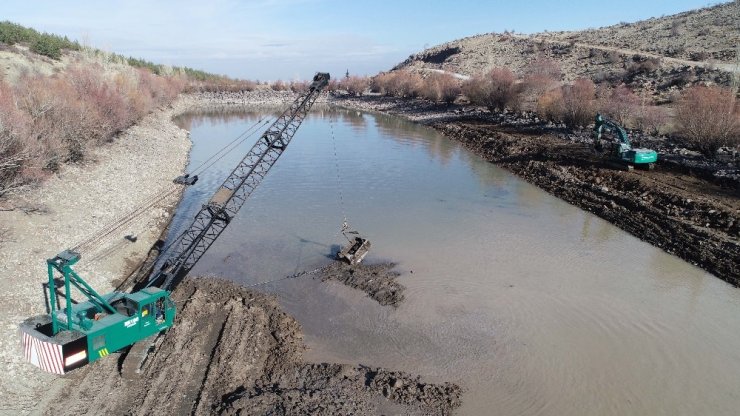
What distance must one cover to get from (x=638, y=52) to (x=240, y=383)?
6943 centimetres

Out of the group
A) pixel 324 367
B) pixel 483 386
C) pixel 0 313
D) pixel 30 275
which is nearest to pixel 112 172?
pixel 30 275

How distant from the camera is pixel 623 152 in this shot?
2892 centimetres

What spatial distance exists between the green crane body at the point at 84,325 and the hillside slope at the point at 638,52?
150 feet

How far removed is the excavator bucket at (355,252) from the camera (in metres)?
18.2

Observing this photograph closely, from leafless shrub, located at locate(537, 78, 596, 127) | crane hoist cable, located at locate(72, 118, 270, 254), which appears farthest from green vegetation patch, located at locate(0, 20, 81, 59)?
leafless shrub, located at locate(537, 78, 596, 127)

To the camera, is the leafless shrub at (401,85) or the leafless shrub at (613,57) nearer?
the leafless shrub at (613,57)

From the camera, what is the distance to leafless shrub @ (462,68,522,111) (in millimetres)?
50703

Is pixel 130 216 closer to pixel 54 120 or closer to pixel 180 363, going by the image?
pixel 54 120

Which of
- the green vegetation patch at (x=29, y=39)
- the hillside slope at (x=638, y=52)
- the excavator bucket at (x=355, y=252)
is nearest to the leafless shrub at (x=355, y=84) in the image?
the hillside slope at (x=638, y=52)

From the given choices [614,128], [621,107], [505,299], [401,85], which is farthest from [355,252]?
[401,85]

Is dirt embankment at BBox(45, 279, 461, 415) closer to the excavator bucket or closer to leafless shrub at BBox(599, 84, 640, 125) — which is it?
the excavator bucket

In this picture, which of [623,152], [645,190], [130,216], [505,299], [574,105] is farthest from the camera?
[574,105]

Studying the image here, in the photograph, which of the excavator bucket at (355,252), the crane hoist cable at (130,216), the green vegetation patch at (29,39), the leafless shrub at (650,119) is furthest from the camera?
the green vegetation patch at (29,39)

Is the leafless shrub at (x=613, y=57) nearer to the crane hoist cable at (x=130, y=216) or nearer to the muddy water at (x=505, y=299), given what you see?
the muddy water at (x=505, y=299)
